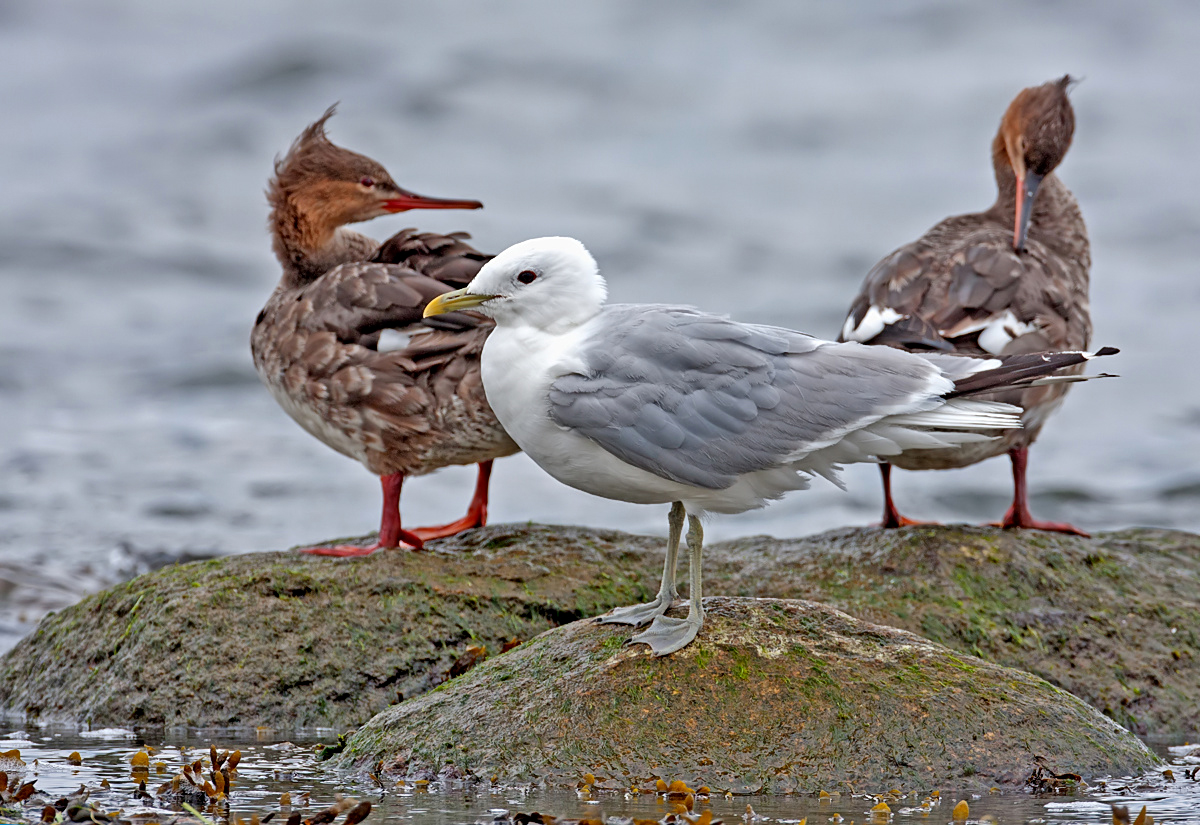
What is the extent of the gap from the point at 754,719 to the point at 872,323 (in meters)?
3.03

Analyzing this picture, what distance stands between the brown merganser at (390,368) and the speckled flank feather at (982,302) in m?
2.11

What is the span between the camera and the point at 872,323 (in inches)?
281

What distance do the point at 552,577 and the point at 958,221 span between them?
3783 millimetres

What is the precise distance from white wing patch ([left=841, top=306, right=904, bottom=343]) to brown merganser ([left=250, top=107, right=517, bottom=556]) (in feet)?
6.34

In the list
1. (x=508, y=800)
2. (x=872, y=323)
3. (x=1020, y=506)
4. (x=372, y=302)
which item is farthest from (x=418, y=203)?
(x=508, y=800)

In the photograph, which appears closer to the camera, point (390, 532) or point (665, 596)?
point (665, 596)

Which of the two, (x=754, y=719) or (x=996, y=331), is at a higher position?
(x=996, y=331)

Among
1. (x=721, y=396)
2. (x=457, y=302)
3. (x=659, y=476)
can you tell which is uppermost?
(x=457, y=302)

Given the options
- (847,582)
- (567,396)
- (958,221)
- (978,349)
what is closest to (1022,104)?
(958,221)

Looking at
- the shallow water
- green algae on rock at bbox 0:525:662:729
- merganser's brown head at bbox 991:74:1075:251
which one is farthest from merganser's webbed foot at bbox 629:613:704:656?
merganser's brown head at bbox 991:74:1075:251

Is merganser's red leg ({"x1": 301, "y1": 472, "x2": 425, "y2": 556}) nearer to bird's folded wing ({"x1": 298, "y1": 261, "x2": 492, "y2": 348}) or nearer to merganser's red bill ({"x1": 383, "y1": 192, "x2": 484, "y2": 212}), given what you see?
bird's folded wing ({"x1": 298, "y1": 261, "x2": 492, "y2": 348})

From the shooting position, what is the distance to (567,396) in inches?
183

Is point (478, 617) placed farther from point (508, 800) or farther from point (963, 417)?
point (963, 417)

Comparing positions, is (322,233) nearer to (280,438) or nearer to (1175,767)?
(1175,767)
